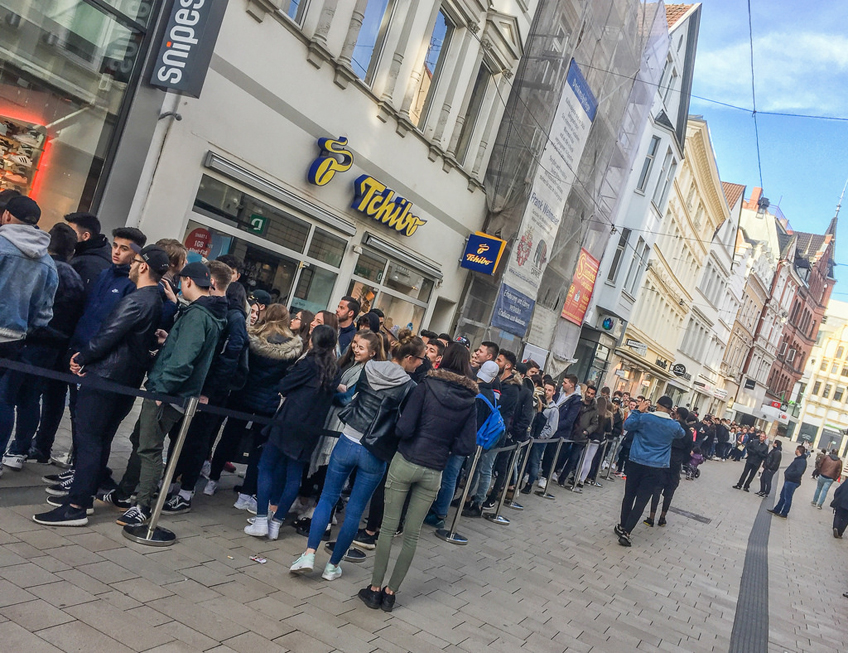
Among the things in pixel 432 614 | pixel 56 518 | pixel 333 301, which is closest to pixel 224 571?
pixel 56 518

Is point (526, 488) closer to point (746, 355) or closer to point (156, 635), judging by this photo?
point (156, 635)

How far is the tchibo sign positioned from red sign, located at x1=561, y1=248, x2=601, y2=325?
15978 mm

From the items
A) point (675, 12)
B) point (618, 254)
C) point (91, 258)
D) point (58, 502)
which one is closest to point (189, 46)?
point (91, 258)

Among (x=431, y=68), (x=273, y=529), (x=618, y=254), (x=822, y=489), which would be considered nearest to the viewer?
(x=273, y=529)

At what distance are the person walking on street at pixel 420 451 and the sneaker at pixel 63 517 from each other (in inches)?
76.1

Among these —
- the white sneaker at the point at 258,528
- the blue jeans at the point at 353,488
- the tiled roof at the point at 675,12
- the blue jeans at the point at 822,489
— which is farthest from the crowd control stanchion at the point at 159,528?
the tiled roof at the point at 675,12

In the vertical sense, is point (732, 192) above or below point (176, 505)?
above

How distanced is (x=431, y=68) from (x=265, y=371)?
10.4 m

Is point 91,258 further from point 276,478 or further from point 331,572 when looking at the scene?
point 331,572

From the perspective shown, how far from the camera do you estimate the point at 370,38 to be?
1284cm

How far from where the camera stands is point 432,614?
5.40 meters

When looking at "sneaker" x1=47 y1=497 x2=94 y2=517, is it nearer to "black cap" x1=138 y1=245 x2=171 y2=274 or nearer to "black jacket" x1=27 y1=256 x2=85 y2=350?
"black jacket" x1=27 y1=256 x2=85 y2=350

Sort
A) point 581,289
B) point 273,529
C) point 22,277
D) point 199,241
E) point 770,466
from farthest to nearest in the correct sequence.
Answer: point 581,289 < point 770,466 < point 199,241 < point 273,529 < point 22,277

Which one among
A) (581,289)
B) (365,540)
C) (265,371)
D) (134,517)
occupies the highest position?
(581,289)
